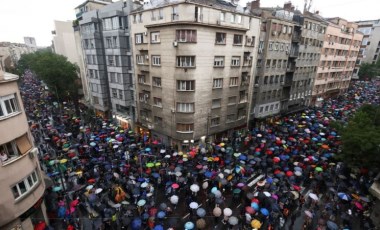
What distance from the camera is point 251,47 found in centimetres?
3231

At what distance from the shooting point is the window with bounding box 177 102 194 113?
2841cm

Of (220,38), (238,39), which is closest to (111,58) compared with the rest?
(220,38)

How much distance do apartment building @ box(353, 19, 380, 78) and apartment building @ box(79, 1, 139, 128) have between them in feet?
276

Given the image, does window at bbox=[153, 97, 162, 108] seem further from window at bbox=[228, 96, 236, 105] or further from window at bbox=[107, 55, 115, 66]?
window at bbox=[107, 55, 115, 66]

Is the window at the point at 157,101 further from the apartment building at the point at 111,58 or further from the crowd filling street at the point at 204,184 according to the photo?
the apartment building at the point at 111,58

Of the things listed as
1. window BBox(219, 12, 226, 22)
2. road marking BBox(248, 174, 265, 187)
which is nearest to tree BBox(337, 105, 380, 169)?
road marking BBox(248, 174, 265, 187)

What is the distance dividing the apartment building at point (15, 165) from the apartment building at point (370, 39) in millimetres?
97868

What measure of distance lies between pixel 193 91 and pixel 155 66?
22.7 feet

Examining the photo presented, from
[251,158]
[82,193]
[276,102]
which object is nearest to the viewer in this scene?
[82,193]

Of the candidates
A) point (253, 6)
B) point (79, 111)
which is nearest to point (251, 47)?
point (253, 6)

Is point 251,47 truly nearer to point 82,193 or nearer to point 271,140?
point 271,140

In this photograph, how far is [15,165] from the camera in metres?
13.7

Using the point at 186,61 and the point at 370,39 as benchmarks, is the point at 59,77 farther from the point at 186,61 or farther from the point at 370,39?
the point at 370,39

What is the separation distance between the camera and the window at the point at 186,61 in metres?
26.2
